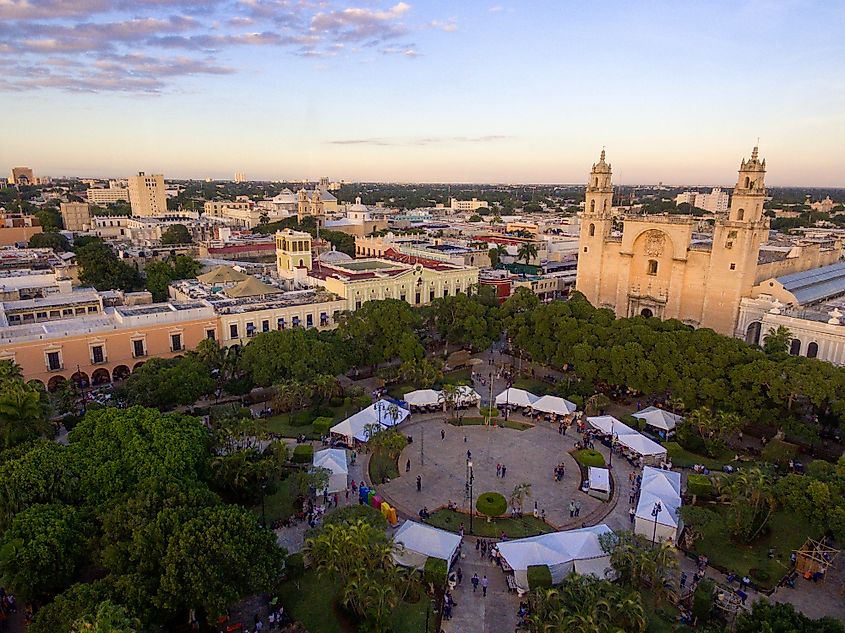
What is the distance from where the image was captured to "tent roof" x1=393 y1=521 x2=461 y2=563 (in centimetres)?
2347

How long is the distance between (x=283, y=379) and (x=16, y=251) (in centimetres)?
5549

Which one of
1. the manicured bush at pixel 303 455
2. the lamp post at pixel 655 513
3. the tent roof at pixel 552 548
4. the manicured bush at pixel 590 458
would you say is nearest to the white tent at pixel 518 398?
the manicured bush at pixel 590 458

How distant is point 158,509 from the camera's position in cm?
2069

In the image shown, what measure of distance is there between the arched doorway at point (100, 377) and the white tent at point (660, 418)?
36601 mm

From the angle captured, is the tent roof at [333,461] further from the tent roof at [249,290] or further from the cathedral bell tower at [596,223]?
the cathedral bell tower at [596,223]

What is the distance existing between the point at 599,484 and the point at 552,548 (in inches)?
281

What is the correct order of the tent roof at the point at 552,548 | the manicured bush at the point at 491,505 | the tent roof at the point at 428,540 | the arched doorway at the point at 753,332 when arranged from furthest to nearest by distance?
1. the arched doorway at the point at 753,332
2. the manicured bush at the point at 491,505
3. the tent roof at the point at 428,540
4. the tent roof at the point at 552,548

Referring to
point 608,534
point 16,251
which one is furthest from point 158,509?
point 16,251

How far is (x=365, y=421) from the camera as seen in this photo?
35.0 m

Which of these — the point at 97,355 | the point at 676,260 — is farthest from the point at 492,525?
the point at 676,260

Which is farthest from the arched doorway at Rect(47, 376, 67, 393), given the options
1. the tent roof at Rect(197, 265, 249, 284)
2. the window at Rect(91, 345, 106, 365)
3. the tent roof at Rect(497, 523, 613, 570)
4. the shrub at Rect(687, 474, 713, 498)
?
the shrub at Rect(687, 474, 713, 498)

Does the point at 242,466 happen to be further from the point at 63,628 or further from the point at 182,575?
the point at 63,628

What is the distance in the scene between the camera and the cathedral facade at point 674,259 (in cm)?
5000

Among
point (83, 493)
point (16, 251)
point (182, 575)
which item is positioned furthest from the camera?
point (16, 251)
